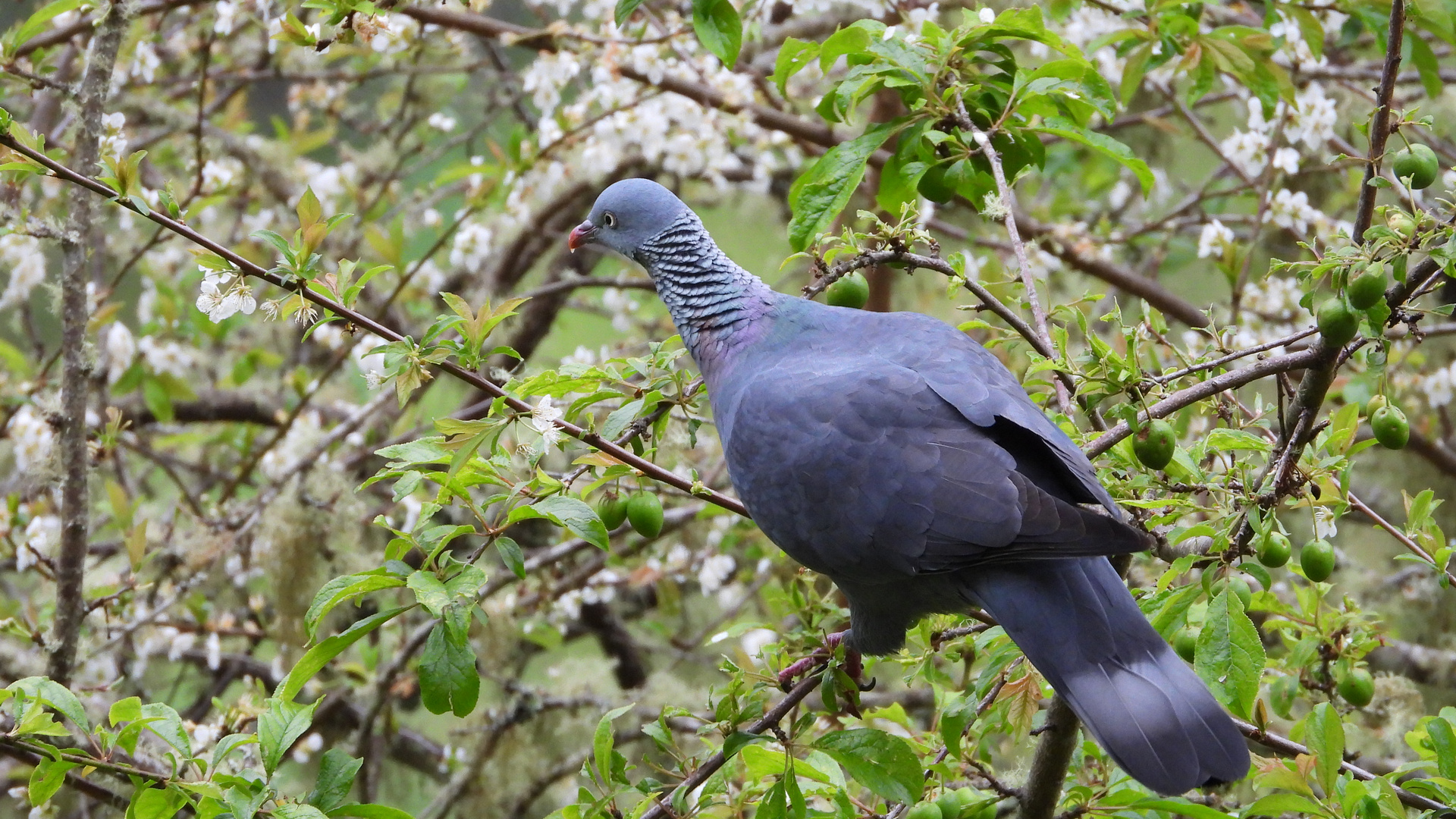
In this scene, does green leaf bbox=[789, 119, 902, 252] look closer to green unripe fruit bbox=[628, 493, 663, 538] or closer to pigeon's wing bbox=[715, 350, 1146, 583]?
pigeon's wing bbox=[715, 350, 1146, 583]

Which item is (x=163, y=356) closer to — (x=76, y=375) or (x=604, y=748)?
(x=76, y=375)

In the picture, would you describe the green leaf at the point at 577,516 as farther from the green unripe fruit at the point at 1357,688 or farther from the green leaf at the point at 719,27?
the green unripe fruit at the point at 1357,688

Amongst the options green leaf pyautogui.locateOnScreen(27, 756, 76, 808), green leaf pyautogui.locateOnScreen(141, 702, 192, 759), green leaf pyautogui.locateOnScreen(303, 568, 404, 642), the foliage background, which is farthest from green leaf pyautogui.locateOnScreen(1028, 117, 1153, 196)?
green leaf pyautogui.locateOnScreen(27, 756, 76, 808)

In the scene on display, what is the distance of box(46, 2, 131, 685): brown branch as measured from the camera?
206cm

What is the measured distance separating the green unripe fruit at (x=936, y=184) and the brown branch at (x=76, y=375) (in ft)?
4.67

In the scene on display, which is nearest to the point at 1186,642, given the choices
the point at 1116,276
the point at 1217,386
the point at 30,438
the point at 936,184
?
the point at 1217,386

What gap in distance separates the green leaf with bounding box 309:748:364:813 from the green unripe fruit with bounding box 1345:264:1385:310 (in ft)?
4.23

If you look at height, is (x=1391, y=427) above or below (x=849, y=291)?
below

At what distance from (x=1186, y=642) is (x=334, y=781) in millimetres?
1150

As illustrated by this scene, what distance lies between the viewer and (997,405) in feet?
5.35

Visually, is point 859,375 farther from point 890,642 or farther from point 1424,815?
point 1424,815

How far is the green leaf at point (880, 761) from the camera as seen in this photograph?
4.98 feet

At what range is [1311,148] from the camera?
8.98ft

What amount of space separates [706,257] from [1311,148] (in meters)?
1.59
